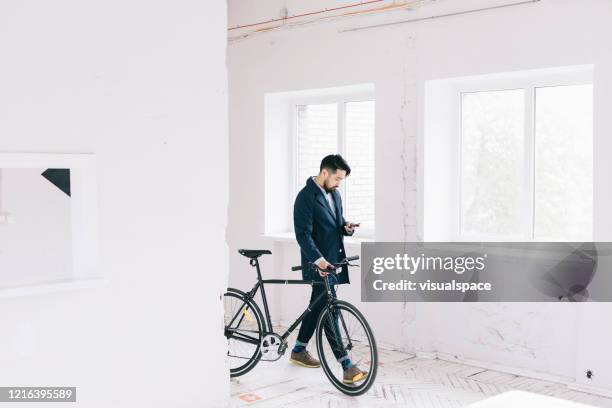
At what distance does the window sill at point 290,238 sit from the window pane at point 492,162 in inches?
35.5

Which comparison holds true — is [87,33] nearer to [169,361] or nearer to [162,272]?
[162,272]

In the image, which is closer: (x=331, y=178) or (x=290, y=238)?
(x=331, y=178)

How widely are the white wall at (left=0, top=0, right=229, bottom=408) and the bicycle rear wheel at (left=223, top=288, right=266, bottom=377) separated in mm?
682

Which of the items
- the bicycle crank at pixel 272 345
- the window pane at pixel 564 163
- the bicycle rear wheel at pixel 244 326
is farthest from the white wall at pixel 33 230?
the window pane at pixel 564 163

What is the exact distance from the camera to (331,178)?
5156mm

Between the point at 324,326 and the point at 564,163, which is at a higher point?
the point at 564,163

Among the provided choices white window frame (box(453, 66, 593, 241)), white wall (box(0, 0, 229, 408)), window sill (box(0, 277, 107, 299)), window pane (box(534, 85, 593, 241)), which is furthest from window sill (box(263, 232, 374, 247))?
window sill (box(0, 277, 107, 299))

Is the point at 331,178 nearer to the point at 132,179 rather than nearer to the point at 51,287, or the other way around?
the point at 132,179

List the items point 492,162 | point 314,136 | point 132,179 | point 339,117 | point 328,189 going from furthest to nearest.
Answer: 1. point 314,136
2. point 339,117
3. point 492,162
4. point 328,189
5. point 132,179

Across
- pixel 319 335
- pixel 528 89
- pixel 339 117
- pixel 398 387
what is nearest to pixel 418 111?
pixel 528 89

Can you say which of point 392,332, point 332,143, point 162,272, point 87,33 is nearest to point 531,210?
point 392,332

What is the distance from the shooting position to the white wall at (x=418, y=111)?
4734mm

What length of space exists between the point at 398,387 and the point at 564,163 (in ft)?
6.09

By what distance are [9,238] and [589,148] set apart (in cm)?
358
